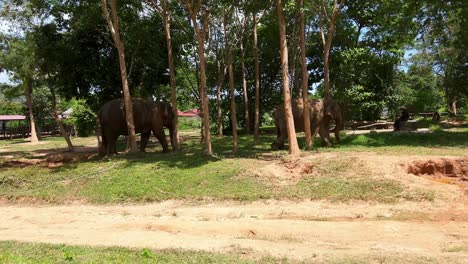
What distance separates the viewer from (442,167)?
14.1m

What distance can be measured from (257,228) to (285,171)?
4252 millimetres

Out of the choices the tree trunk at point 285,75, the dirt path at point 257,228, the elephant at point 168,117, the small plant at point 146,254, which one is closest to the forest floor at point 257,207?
the dirt path at point 257,228

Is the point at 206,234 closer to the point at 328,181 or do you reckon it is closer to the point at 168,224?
the point at 168,224

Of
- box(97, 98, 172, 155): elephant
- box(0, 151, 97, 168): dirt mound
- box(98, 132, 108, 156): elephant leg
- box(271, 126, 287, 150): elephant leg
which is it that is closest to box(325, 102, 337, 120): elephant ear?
box(271, 126, 287, 150): elephant leg

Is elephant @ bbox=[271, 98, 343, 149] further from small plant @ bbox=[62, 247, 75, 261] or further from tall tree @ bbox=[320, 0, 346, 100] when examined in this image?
small plant @ bbox=[62, 247, 75, 261]

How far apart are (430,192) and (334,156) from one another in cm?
395

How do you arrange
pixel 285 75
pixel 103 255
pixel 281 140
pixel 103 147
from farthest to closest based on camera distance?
pixel 281 140, pixel 103 147, pixel 285 75, pixel 103 255

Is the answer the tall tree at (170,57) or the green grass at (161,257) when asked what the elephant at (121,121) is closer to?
the tall tree at (170,57)

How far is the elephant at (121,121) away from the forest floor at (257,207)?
2.30 m

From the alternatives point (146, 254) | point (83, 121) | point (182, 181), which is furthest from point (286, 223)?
point (83, 121)

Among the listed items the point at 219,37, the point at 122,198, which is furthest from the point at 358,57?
the point at 122,198

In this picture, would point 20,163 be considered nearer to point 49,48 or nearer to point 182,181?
point 49,48

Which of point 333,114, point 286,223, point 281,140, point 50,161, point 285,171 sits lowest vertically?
point 286,223

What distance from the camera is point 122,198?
507 inches
